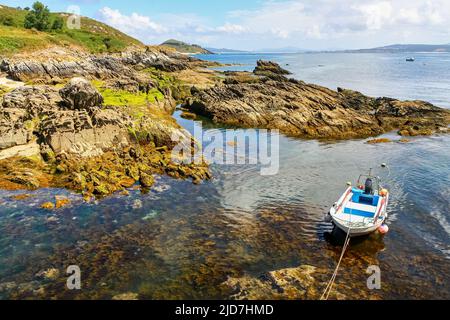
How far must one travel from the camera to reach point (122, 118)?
45500mm

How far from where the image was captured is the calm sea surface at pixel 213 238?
72.8 ft

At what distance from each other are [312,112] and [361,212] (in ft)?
139

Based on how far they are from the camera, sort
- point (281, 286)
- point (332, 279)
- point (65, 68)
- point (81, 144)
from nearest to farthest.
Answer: point (281, 286)
point (332, 279)
point (81, 144)
point (65, 68)

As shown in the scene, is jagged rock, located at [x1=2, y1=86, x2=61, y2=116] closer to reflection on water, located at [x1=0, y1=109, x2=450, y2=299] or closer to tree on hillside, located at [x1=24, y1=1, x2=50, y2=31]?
reflection on water, located at [x1=0, y1=109, x2=450, y2=299]

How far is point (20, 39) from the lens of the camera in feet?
317

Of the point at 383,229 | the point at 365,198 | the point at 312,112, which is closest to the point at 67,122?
the point at 365,198

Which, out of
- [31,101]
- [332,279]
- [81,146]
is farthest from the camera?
[31,101]

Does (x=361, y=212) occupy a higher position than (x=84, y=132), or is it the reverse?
(x=84, y=132)

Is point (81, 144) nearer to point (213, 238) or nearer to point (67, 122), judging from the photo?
point (67, 122)

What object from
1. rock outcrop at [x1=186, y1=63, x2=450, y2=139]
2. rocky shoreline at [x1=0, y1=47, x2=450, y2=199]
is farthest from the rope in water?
rock outcrop at [x1=186, y1=63, x2=450, y2=139]

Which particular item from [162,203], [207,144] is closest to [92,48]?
[207,144]

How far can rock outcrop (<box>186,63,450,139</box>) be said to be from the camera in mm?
64688

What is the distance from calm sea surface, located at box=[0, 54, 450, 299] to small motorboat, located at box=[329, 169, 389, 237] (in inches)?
55.3

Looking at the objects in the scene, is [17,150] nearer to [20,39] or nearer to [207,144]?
[207,144]
